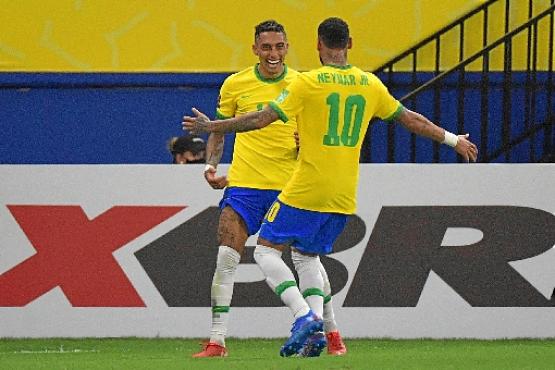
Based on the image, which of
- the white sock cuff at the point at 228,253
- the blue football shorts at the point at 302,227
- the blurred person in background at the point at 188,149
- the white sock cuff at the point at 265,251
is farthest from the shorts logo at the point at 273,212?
the blurred person in background at the point at 188,149

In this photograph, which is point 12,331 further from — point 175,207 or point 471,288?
point 471,288

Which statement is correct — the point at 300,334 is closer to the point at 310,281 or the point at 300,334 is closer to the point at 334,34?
the point at 310,281

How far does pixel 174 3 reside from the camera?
53.1 ft

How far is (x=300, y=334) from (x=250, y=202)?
5.82ft

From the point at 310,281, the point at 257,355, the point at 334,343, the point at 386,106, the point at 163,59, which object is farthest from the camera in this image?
the point at 163,59

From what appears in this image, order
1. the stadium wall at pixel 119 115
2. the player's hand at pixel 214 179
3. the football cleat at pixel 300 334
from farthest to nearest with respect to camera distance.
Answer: the stadium wall at pixel 119 115 < the player's hand at pixel 214 179 < the football cleat at pixel 300 334

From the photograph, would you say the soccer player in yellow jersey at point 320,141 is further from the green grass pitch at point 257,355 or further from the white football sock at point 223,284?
the white football sock at point 223,284

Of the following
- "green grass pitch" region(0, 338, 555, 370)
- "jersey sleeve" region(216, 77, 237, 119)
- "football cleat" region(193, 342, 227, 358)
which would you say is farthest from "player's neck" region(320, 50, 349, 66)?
"football cleat" region(193, 342, 227, 358)

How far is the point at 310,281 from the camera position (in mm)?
9156

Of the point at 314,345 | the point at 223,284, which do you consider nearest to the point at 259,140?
the point at 223,284

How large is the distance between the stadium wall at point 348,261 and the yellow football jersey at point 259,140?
198 centimetres

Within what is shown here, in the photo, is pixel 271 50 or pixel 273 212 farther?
pixel 271 50

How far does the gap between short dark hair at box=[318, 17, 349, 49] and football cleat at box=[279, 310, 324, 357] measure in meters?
1.59

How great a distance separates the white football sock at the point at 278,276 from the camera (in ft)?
29.0
